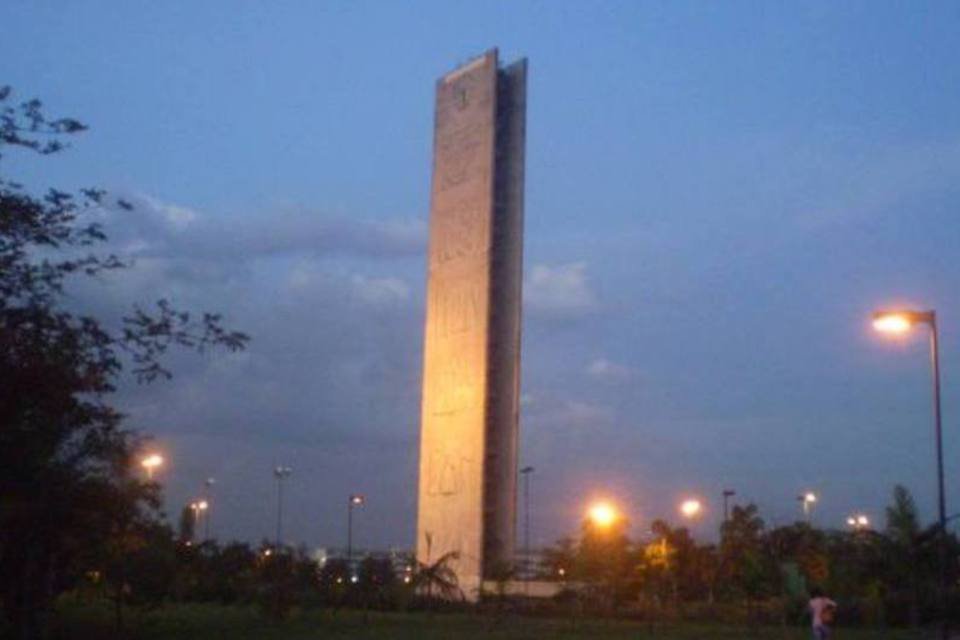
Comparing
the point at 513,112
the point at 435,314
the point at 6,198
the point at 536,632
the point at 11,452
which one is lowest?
the point at 536,632

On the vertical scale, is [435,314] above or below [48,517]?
above

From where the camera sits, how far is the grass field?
4606 cm

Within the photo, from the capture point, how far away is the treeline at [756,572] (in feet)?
178

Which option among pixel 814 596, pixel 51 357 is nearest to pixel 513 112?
pixel 814 596

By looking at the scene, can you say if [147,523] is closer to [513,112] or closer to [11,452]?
[11,452]

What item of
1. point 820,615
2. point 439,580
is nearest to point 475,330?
point 439,580

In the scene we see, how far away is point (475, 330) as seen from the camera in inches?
2847

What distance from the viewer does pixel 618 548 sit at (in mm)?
60750

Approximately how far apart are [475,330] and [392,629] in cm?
2418

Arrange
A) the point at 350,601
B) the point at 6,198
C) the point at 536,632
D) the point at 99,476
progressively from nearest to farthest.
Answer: the point at 6,198
the point at 99,476
the point at 536,632
the point at 350,601

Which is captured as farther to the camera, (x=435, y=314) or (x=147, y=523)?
(x=435, y=314)

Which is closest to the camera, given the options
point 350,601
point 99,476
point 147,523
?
point 99,476

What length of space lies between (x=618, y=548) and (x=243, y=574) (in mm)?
19566

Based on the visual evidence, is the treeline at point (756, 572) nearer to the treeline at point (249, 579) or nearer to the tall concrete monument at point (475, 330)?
the tall concrete monument at point (475, 330)
